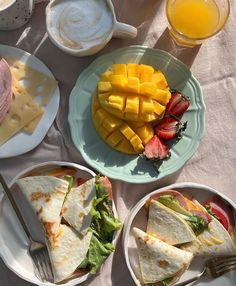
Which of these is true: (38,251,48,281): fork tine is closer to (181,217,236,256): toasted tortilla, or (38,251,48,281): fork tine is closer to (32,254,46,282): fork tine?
(32,254,46,282): fork tine

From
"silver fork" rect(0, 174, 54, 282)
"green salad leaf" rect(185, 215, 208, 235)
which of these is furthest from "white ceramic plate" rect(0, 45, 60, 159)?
"green salad leaf" rect(185, 215, 208, 235)

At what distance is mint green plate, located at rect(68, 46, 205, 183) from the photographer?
1205mm

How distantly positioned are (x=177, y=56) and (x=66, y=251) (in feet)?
1.69

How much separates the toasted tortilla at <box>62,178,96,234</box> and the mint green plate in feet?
0.17

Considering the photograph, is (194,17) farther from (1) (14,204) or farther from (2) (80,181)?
(1) (14,204)

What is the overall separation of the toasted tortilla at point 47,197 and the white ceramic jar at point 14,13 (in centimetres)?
35

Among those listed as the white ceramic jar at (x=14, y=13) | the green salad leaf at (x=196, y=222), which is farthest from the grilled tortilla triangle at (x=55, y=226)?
the white ceramic jar at (x=14, y=13)

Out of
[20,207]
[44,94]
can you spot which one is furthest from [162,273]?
[44,94]

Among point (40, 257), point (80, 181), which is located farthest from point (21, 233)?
point (80, 181)

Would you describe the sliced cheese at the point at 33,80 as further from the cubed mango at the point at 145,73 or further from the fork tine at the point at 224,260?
the fork tine at the point at 224,260

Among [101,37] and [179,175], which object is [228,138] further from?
[101,37]

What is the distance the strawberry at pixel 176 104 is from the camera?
3.96 feet

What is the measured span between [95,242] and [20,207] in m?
0.19

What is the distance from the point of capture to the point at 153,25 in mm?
1282
